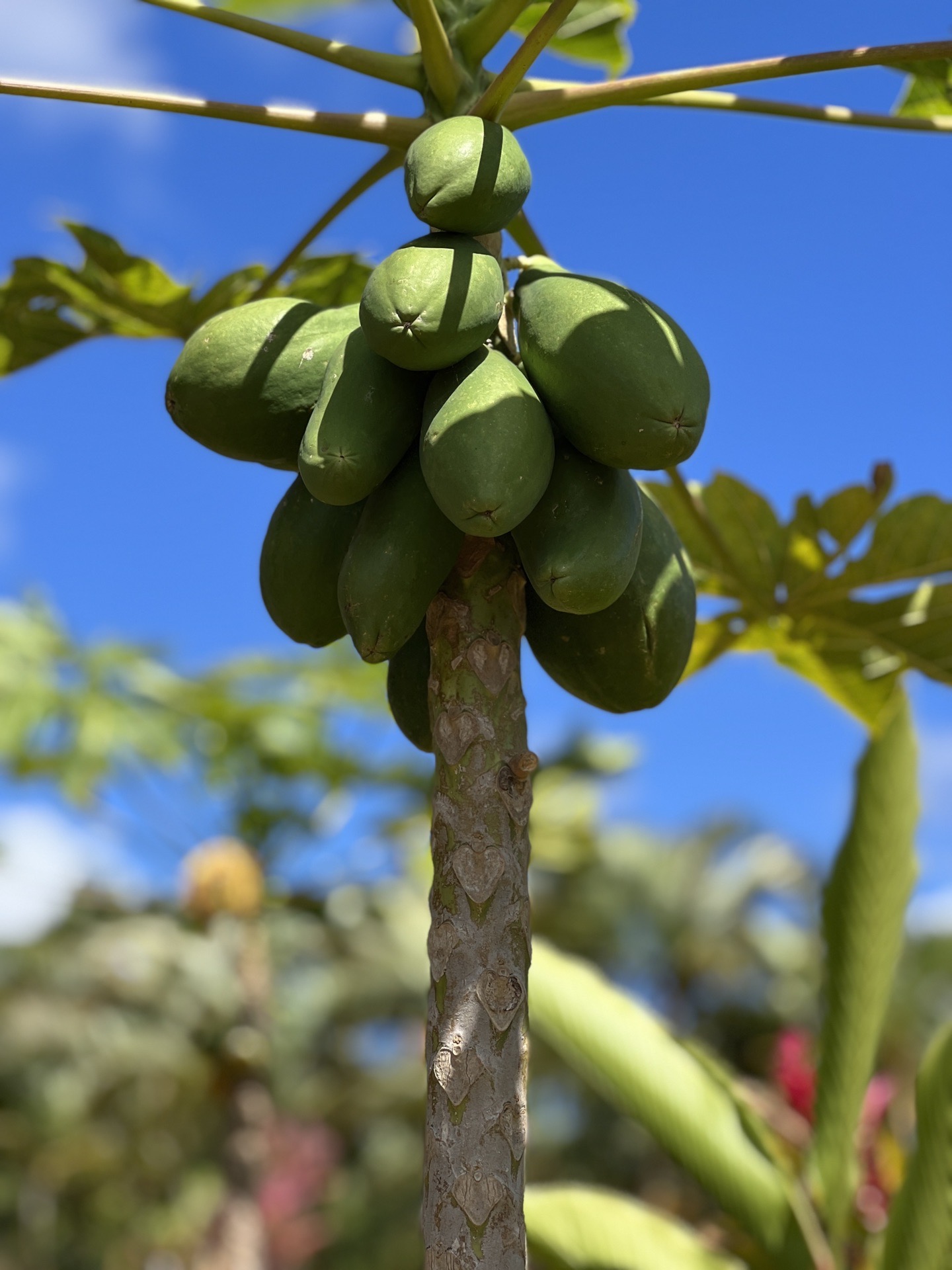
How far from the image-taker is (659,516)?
1.69 metres

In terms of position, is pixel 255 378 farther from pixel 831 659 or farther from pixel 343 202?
pixel 831 659

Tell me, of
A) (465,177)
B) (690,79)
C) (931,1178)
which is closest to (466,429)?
(465,177)

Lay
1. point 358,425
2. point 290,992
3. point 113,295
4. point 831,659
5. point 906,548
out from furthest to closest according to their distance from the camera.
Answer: point 290,992 < point 831,659 < point 906,548 < point 113,295 < point 358,425

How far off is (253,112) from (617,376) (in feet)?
2.53

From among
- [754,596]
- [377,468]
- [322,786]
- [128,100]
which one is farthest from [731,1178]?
[322,786]

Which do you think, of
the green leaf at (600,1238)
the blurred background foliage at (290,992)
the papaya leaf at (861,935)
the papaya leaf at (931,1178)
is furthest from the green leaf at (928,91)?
the blurred background foliage at (290,992)

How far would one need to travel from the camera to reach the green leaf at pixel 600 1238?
3785 mm

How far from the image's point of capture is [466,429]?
136 centimetres

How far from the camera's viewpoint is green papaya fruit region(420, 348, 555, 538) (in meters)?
1.34

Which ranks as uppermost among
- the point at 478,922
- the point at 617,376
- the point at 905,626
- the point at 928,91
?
the point at 928,91

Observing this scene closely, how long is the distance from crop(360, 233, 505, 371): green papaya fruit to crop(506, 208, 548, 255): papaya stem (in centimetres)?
49

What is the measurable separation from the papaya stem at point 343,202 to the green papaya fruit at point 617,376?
0.53 meters

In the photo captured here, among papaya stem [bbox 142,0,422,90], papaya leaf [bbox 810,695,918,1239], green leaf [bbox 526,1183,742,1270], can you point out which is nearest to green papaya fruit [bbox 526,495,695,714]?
papaya stem [bbox 142,0,422,90]

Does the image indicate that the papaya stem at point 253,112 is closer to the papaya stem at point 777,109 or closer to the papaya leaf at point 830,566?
the papaya stem at point 777,109
